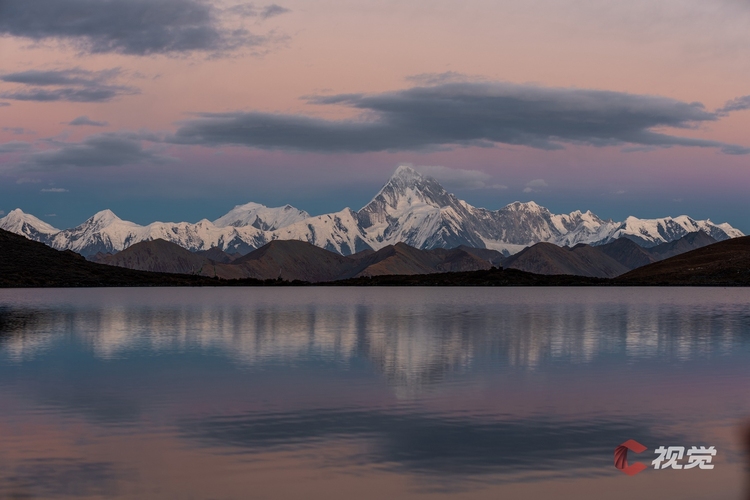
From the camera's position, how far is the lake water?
2714 cm

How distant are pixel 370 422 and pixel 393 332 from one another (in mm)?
57787

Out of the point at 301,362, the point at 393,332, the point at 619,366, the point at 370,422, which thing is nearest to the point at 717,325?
the point at 393,332

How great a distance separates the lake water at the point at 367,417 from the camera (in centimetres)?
2714

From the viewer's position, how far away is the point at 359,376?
54.8 metres

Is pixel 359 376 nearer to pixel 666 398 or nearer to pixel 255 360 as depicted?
pixel 255 360
